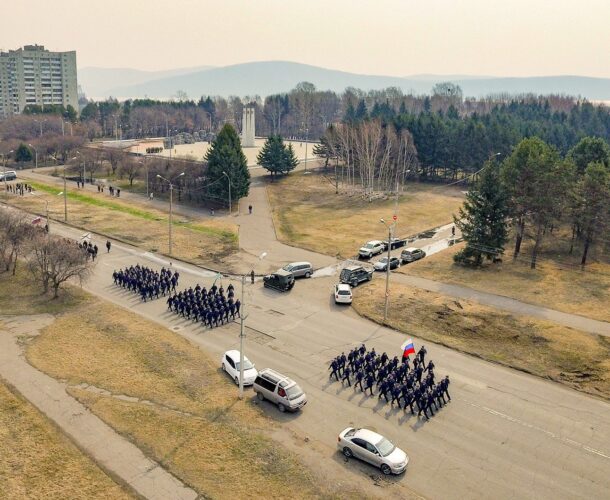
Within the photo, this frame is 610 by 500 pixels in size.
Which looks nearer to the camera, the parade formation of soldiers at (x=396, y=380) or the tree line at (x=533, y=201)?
the parade formation of soldiers at (x=396, y=380)

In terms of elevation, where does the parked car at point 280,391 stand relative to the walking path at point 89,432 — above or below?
above

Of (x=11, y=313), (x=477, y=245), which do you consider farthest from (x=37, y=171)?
(x=477, y=245)

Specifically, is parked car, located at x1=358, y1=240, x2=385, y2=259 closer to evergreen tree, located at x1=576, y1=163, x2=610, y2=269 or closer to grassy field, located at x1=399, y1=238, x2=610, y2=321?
grassy field, located at x1=399, y1=238, x2=610, y2=321

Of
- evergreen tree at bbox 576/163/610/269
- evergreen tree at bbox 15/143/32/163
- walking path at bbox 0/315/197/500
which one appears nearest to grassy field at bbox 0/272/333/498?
walking path at bbox 0/315/197/500

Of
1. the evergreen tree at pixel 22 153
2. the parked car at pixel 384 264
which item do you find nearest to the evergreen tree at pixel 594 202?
the parked car at pixel 384 264

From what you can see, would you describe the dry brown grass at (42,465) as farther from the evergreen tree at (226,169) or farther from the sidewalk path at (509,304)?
the evergreen tree at (226,169)
